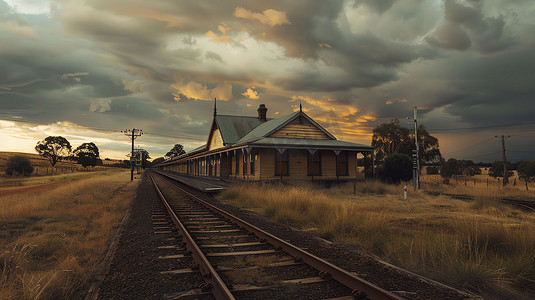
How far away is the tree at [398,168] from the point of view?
24516 millimetres

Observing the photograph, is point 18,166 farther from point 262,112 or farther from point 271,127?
point 271,127

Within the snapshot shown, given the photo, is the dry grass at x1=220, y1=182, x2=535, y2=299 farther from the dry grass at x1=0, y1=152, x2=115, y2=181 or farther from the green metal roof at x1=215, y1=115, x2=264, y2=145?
the dry grass at x1=0, y1=152, x2=115, y2=181

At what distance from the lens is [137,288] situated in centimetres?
383

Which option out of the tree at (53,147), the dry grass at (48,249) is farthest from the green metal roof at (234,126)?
the tree at (53,147)

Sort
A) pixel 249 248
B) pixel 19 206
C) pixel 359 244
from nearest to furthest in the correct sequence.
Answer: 1. pixel 249 248
2. pixel 359 244
3. pixel 19 206

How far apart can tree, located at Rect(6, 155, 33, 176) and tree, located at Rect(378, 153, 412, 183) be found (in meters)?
62.1

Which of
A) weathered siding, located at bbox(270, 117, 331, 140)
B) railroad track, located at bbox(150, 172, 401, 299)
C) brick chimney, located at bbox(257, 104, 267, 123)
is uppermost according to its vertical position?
brick chimney, located at bbox(257, 104, 267, 123)

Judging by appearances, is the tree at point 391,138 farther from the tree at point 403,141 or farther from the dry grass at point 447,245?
the dry grass at point 447,245

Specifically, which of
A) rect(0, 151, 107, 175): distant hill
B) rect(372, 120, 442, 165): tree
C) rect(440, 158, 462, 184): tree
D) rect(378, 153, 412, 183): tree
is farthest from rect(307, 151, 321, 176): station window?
rect(0, 151, 107, 175): distant hill

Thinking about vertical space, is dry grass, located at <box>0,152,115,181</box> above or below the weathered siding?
below

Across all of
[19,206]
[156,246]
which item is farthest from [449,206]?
[19,206]

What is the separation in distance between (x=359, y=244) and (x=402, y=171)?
826 inches

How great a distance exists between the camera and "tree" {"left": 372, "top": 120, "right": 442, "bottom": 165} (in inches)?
1836

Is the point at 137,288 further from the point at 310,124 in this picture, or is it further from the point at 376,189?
the point at 310,124
